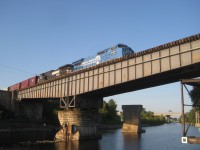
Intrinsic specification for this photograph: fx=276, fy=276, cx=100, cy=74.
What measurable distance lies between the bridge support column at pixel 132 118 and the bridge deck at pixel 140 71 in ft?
122

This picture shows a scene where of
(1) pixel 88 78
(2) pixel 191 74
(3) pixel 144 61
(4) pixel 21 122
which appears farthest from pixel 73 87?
(4) pixel 21 122

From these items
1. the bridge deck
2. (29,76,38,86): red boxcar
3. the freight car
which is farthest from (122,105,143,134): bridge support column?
the bridge deck

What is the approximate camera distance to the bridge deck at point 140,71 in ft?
131

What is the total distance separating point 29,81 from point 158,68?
53.0 m

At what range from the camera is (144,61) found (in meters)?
45.7

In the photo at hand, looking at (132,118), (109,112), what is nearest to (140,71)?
(132,118)

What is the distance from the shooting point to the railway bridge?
133ft

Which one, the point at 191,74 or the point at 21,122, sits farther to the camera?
the point at 21,122

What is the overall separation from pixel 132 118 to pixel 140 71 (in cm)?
5522

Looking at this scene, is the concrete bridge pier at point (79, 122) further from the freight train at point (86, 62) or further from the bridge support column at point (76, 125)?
the freight train at point (86, 62)

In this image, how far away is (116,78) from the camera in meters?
50.6

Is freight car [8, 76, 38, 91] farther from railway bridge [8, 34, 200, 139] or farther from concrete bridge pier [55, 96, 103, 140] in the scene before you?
concrete bridge pier [55, 96, 103, 140]

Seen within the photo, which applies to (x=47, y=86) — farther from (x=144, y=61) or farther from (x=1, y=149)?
(x=144, y=61)

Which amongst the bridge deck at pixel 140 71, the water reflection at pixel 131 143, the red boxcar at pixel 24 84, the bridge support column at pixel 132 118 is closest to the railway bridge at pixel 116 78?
the bridge deck at pixel 140 71
